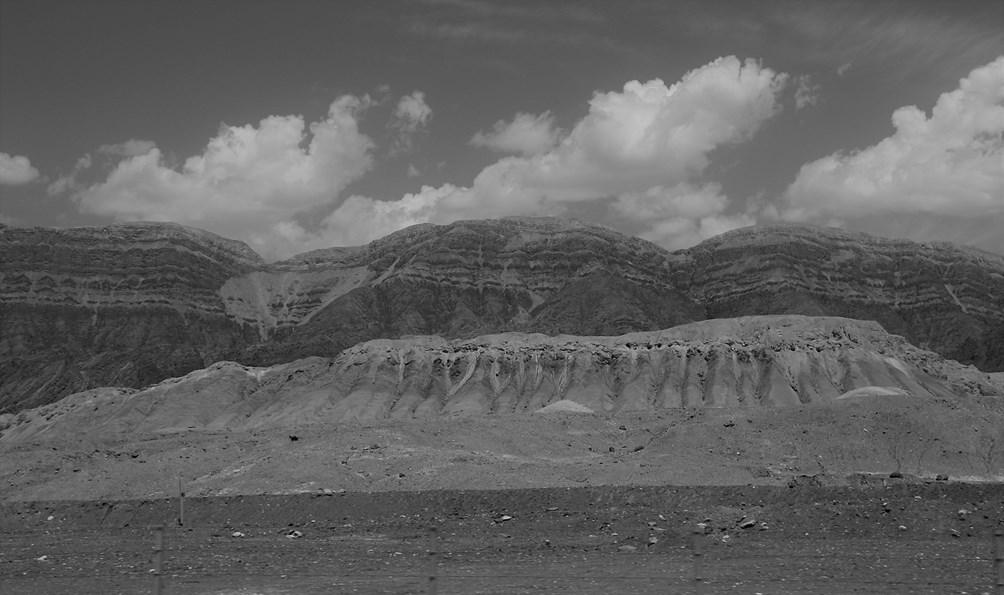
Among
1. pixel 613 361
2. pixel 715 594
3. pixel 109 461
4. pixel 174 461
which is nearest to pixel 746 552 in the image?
pixel 715 594

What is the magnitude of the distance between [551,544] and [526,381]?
3508 inches

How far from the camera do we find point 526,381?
376 feet

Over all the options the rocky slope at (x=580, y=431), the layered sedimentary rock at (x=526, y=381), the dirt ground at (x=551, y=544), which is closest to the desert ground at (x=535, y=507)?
the dirt ground at (x=551, y=544)

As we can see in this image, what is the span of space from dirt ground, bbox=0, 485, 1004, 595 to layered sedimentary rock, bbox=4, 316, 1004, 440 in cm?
6937

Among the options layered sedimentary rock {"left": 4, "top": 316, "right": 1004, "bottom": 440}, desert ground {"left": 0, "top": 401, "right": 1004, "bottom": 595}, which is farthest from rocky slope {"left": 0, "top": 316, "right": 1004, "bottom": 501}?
layered sedimentary rock {"left": 4, "top": 316, "right": 1004, "bottom": 440}

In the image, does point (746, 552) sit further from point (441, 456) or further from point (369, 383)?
point (369, 383)

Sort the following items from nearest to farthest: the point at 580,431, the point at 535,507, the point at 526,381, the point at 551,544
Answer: the point at 551,544, the point at 535,507, the point at 580,431, the point at 526,381

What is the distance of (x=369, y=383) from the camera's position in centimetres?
11600

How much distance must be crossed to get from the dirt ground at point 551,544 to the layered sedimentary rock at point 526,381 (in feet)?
228

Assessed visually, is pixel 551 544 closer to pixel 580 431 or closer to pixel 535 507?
pixel 535 507

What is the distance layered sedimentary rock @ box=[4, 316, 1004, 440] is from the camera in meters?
A: 104

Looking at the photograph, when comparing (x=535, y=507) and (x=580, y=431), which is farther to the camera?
(x=580, y=431)

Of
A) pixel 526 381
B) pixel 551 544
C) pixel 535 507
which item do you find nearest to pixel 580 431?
pixel 535 507

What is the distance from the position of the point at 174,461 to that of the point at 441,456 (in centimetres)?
1627
